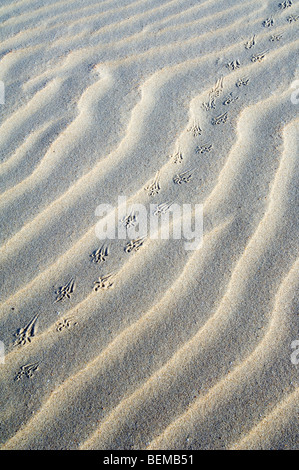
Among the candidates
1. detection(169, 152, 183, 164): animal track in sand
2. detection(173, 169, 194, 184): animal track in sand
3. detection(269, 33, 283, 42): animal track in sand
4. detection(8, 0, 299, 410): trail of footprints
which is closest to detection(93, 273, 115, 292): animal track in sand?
detection(8, 0, 299, 410): trail of footprints

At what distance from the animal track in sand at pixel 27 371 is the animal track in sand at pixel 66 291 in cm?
27

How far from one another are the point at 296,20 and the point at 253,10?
0.27 meters

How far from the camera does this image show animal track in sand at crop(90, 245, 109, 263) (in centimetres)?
165

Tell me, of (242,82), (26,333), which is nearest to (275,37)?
(242,82)

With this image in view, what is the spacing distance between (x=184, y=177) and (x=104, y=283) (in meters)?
0.65

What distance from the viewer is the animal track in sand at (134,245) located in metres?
1.68

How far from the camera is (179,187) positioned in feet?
5.95

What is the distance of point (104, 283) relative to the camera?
5.27 ft

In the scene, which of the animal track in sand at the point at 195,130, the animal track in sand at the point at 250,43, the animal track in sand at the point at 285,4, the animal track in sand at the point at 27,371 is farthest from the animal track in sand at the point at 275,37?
the animal track in sand at the point at 27,371

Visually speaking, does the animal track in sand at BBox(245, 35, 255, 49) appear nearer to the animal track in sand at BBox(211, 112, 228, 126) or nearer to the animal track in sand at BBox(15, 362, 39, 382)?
the animal track in sand at BBox(211, 112, 228, 126)

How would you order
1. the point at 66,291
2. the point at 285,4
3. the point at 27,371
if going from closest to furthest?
the point at 27,371 → the point at 66,291 → the point at 285,4

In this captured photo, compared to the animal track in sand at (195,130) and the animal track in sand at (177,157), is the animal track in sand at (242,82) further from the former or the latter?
the animal track in sand at (177,157)

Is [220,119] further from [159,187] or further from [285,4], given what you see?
[285,4]
